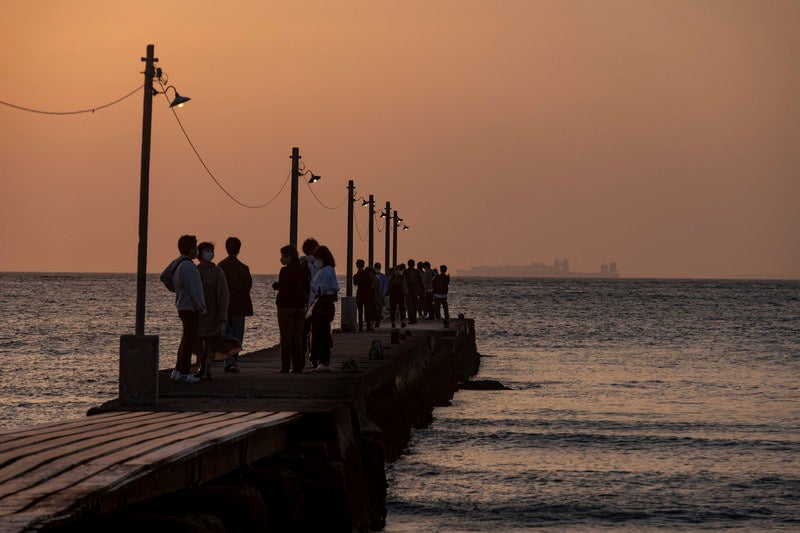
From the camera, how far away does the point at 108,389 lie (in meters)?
36.0

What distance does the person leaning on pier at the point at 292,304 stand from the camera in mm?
18562

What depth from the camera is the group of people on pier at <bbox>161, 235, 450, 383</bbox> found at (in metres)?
16.0

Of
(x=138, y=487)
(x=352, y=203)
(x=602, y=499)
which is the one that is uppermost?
(x=352, y=203)

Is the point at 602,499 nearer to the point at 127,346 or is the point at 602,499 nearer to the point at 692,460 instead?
the point at 692,460

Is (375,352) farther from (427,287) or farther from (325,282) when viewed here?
(427,287)

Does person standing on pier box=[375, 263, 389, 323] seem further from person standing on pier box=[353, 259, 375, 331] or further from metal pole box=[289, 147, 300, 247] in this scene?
metal pole box=[289, 147, 300, 247]

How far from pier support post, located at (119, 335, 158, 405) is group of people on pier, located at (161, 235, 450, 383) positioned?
1.42 meters

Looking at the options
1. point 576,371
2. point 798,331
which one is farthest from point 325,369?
point 798,331

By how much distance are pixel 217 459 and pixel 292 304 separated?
8464mm

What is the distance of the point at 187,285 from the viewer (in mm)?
15812

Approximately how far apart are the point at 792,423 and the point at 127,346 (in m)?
18.6

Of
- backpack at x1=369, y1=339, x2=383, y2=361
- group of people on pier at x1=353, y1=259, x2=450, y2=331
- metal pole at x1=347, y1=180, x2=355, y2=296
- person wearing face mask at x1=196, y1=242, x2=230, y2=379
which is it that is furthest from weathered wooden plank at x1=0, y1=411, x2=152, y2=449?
metal pole at x1=347, y1=180, x2=355, y2=296

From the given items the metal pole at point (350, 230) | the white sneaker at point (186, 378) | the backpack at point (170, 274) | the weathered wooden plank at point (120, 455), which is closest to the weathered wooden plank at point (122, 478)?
the weathered wooden plank at point (120, 455)

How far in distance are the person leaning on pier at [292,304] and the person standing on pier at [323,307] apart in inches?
7.2
